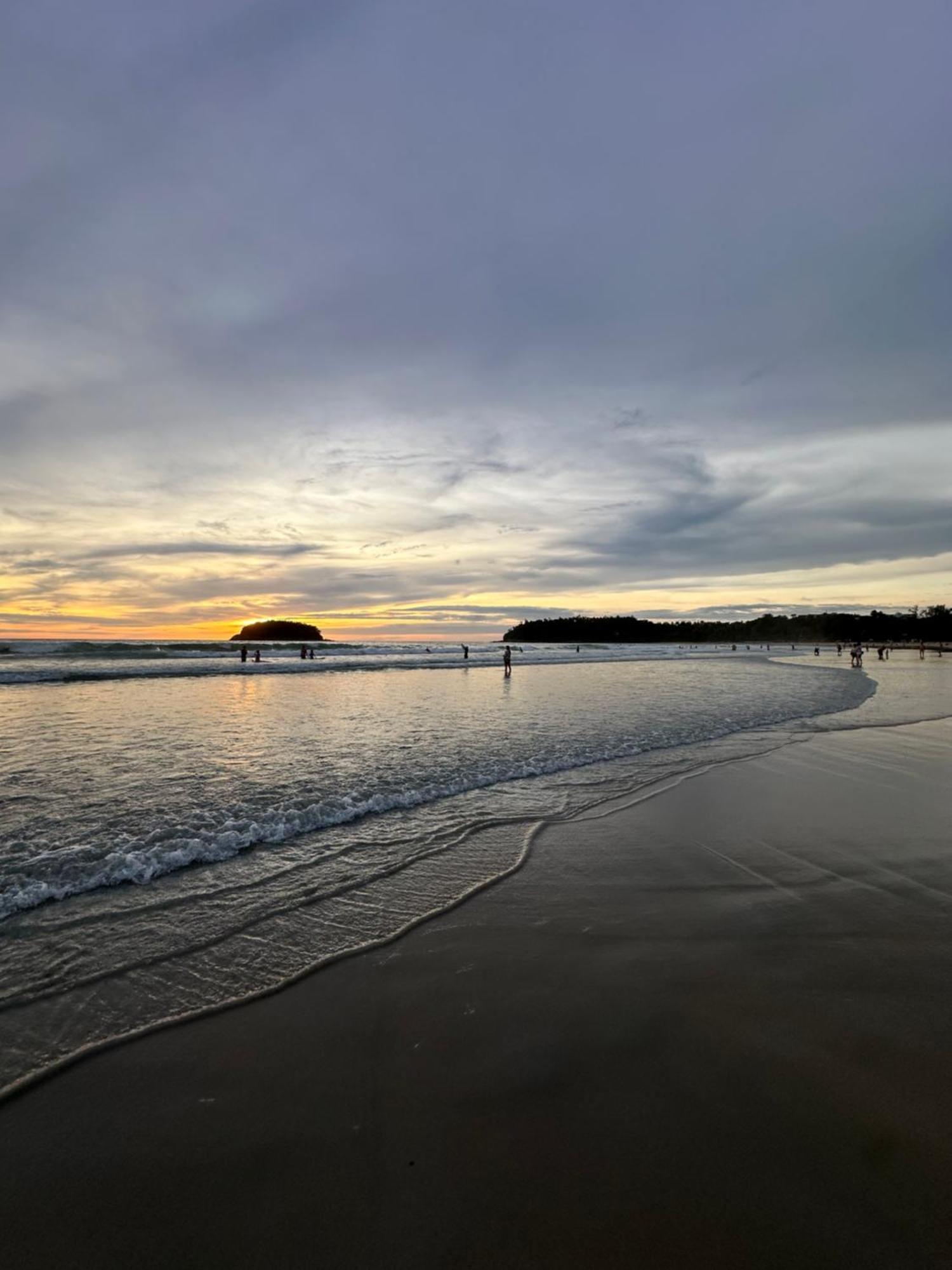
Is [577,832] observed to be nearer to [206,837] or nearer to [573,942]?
[573,942]

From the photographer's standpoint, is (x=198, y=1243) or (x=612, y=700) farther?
(x=612, y=700)

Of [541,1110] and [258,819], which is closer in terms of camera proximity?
[541,1110]

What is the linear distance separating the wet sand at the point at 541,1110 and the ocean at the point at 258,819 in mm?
529

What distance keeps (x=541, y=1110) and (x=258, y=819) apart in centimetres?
556

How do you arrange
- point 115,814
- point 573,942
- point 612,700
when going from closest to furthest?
point 573,942
point 115,814
point 612,700

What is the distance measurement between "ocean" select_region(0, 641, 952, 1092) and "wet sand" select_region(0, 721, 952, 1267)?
20.8 inches

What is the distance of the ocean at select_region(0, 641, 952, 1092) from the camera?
416 cm

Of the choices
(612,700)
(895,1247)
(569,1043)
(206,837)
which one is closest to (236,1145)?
(569,1043)

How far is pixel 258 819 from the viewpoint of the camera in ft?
24.8

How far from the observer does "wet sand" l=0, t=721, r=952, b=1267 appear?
7.25 feet

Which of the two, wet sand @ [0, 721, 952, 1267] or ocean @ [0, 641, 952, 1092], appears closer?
wet sand @ [0, 721, 952, 1267]

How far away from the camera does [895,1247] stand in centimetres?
210

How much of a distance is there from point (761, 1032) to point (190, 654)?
66.4 metres

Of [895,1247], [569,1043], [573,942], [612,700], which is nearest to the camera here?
[895,1247]
